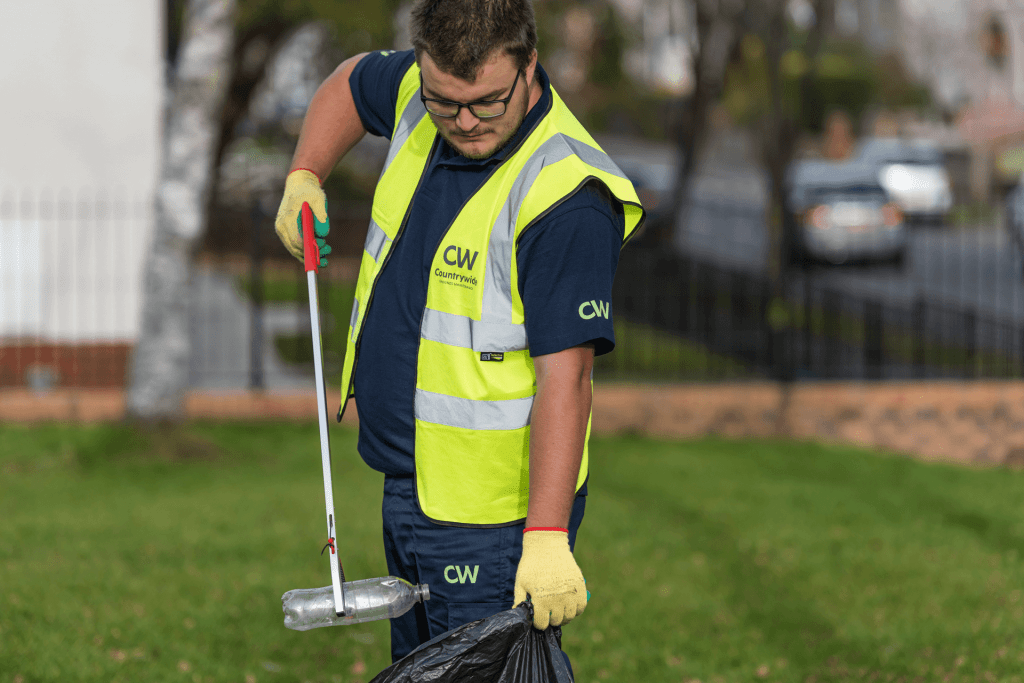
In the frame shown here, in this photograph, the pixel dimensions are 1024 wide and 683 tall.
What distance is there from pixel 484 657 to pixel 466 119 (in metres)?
1.22

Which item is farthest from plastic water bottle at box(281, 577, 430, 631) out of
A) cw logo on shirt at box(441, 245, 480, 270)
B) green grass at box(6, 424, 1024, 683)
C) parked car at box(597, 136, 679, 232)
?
parked car at box(597, 136, 679, 232)

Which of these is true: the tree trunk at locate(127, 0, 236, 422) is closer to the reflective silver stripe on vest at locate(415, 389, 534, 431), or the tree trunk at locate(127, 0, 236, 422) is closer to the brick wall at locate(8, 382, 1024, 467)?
the brick wall at locate(8, 382, 1024, 467)

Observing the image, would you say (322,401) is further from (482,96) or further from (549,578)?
(482,96)

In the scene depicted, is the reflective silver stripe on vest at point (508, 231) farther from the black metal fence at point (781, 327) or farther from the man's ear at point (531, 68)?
the black metal fence at point (781, 327)

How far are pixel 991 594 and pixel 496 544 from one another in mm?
3470

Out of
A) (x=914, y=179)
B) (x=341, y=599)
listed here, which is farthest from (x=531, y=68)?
(x=914, y=179)

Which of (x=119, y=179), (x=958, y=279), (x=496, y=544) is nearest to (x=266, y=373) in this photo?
(x=119, y=179)

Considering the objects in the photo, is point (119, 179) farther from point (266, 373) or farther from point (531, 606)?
point (531, 606)

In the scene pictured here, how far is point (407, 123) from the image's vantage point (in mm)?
2689

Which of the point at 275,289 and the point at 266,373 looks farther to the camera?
the point at 275,289

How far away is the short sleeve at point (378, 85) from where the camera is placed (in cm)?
285

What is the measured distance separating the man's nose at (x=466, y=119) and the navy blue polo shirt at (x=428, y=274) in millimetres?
A: 112

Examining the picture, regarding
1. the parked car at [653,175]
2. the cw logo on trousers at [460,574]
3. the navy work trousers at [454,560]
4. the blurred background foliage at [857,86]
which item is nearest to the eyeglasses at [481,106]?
the navy work trousers at [454,560]

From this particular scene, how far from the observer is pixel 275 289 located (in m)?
13.4
